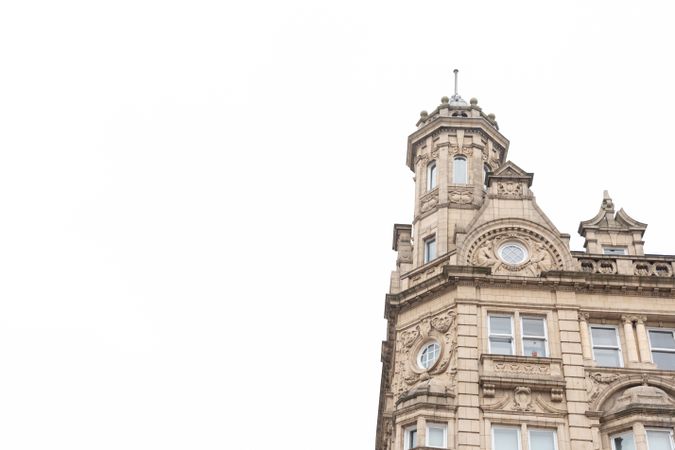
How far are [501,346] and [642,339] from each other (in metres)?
5.17

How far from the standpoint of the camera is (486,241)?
39.8 meters

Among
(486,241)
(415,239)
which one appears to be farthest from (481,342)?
(415,239)

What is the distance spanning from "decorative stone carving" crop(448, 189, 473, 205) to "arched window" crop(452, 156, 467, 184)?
0.77 metres

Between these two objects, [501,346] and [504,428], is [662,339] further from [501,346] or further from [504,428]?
[504,428]

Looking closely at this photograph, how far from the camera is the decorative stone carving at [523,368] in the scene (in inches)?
1405

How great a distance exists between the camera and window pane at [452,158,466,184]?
1753 inches

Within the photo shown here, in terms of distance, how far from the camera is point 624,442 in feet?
111

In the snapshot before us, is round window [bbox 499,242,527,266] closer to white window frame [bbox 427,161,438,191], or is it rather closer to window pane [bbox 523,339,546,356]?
window pane [bbox 523,339,546,356]

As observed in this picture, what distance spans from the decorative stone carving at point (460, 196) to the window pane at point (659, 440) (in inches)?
531

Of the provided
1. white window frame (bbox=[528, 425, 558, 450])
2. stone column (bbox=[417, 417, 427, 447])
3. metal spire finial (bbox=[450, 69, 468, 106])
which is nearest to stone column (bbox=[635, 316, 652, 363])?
white window frame (bbox=[528, 425, 558, 450])

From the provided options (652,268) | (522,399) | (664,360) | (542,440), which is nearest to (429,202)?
(652,268)

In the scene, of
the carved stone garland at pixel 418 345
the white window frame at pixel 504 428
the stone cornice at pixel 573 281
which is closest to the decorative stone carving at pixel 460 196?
A: the stone cornice at pixel 573 281

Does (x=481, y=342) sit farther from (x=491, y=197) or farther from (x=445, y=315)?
(x=491, y=197)

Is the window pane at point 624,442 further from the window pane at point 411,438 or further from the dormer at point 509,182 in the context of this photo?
the dormer at point 509,182
